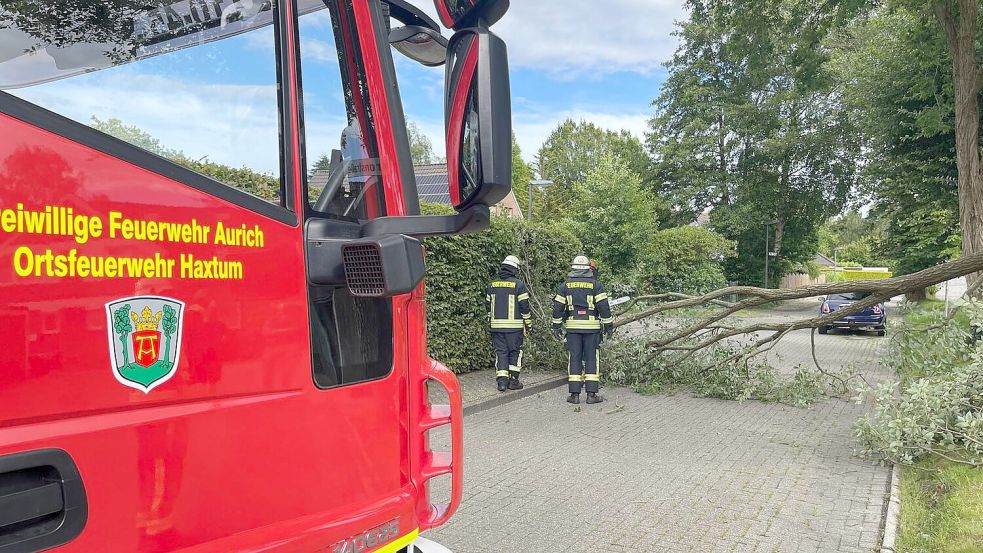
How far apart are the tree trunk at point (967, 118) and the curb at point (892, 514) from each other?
28.9 ft

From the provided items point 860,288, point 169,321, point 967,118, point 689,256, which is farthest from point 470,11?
point 689,256

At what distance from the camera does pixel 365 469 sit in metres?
1.95

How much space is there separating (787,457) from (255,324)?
20.6 feet

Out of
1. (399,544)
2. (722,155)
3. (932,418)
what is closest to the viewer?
(399,544)

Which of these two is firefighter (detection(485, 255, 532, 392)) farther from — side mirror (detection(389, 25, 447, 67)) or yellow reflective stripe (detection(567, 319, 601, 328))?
side mirror (detection(389, 25, 447, 67))

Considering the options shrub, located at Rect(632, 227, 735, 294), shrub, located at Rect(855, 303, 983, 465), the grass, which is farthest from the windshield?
shrub, located at Rect(632, 227, 735, 294)

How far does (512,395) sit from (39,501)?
8598mm

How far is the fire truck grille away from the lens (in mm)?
1810

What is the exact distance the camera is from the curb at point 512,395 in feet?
29.1

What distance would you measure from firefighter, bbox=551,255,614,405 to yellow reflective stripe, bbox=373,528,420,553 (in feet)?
23.1

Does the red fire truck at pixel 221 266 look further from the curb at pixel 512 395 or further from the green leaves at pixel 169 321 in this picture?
the curb at pixel 512 395

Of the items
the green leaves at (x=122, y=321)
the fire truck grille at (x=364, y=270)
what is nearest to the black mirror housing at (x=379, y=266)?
the fire truck grille at (x=364, y=270)

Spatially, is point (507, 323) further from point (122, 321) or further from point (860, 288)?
point (122, 321)

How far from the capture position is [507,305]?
9844 millimetres
